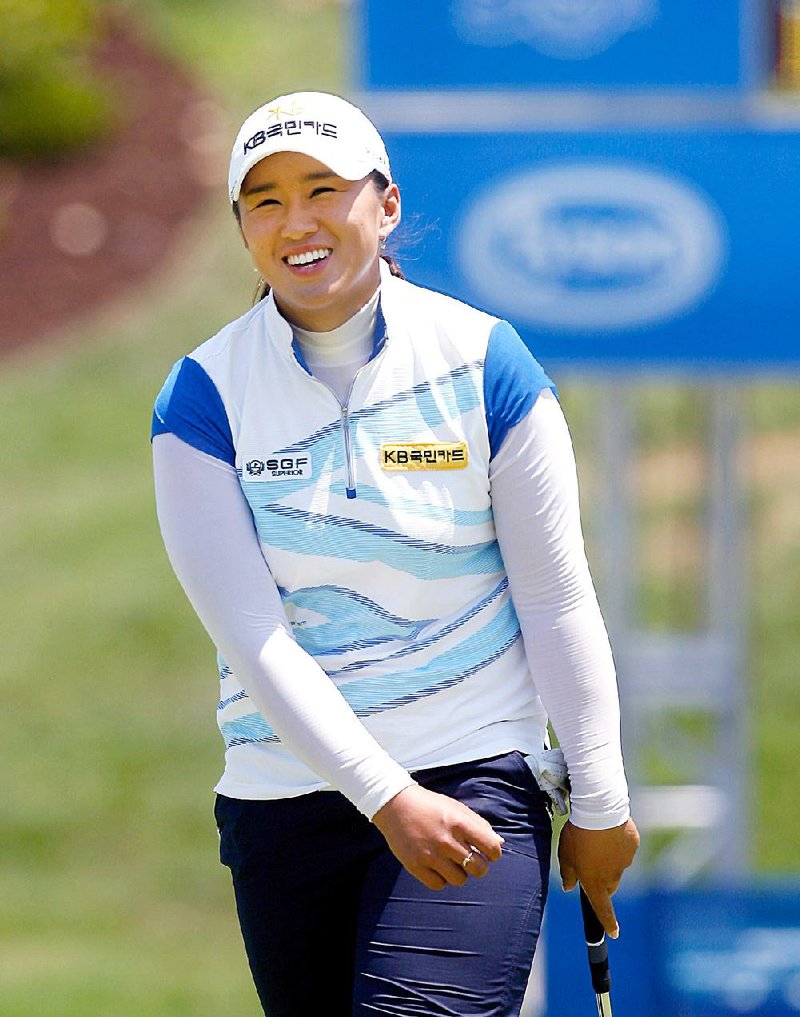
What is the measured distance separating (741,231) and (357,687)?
253cm

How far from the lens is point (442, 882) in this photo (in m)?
2.09

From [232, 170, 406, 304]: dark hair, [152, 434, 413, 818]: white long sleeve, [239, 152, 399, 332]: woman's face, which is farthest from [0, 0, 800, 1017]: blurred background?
[152, 434, 413, 818]: white long sleeve

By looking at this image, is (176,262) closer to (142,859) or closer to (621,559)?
(142,859)

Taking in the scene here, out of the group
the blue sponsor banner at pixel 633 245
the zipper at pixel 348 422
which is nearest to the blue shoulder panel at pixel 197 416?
the zipper at pixel 348 422

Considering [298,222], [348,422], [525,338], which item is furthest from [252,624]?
[525,338]

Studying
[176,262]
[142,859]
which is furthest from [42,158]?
[142,859]

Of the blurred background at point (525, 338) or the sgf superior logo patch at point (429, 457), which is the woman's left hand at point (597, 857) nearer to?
the sgf superior logo patch at point (429, 457)

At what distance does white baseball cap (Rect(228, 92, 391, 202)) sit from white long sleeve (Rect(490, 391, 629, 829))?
36 cm

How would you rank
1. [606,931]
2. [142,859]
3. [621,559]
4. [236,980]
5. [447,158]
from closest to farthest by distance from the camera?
[606,931], [447,158], [621,559], [236,980], [142,859]

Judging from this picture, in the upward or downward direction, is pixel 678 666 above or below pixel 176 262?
below

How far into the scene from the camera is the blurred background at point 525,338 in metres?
4.35

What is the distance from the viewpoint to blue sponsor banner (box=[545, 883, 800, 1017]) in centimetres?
464

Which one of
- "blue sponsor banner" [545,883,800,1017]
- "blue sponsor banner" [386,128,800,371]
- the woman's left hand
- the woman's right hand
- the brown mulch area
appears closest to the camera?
the woman's right hand

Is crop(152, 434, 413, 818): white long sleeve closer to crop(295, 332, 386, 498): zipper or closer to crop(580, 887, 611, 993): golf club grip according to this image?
crop(295, 332, 386, 498): zipper
